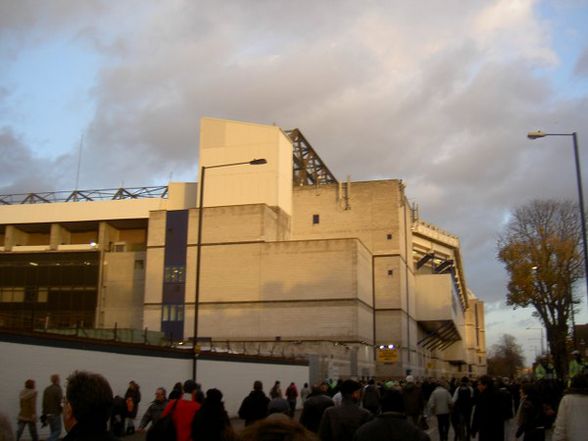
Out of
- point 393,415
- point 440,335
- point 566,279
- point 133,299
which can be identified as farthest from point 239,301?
point 393,415

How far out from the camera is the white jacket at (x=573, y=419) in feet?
25.7

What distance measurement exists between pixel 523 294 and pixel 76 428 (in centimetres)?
4229

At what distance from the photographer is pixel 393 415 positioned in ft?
21.3

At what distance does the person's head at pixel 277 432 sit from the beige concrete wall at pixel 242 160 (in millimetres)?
64178

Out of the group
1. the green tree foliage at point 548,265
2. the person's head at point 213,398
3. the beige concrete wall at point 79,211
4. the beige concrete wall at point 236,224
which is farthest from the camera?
the beige concrete wall at point 79,211

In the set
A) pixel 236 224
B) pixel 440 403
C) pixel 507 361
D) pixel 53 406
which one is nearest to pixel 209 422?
pixel 53 406

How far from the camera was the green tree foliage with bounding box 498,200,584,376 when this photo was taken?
42.4 m

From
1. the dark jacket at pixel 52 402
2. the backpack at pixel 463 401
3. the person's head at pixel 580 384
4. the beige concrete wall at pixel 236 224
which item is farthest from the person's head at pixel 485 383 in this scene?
the beige concrete wall at pixel 236 224

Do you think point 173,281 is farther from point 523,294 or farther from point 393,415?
point 393,415

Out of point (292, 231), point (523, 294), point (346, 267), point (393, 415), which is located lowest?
point (393, 415)

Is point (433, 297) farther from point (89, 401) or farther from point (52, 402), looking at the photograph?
point (89, 401)

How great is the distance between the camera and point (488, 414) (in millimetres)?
12969

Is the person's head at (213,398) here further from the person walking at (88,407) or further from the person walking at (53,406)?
the person walking at (53,406)

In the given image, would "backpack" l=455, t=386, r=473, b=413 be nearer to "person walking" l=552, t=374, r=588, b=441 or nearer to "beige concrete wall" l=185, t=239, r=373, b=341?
"person walking" l=552, t=374, r=588, b=441
